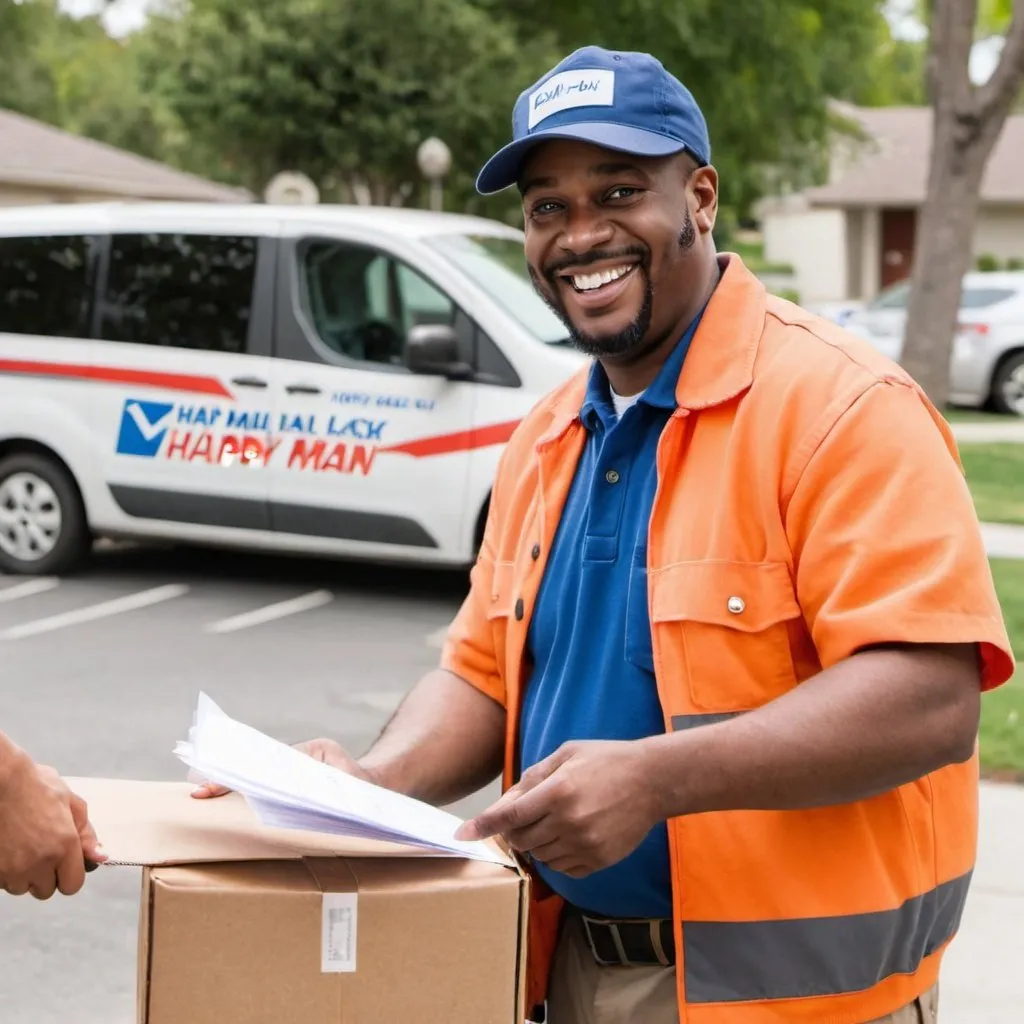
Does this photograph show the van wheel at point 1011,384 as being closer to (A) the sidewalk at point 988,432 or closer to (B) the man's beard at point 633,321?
(A) the sidewalk at point 988,432

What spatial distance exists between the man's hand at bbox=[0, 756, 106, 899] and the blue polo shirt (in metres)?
0.56

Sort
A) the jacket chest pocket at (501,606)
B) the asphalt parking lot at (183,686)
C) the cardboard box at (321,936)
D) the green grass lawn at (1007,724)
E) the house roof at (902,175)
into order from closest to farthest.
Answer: the cardboard box at (321,936) → the jacket chest pocket at (501,606) → the asphalt parking lot at (183,686) → the green grass lawn at (1007,724) → the house roof at (902,175)

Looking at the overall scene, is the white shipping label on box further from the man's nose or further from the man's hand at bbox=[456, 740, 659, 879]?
→ the man's nose

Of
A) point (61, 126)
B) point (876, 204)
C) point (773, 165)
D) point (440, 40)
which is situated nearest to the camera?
point (440, 40)

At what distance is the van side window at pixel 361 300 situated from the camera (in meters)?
8.95

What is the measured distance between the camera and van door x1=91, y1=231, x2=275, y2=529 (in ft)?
29.8

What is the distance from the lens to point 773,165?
108ft

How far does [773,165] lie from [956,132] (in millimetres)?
16103

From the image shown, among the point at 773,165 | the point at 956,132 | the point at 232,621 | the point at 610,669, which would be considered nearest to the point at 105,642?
the point at 232,621

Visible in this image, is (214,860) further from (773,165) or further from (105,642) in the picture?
(773,165)

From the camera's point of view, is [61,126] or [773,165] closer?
[773,165]

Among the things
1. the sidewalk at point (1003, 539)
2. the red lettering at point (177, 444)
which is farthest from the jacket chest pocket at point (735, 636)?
the sidewalk at point (1003, 539)

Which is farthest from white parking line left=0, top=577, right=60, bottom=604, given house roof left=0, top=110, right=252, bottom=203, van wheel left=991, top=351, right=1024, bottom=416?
house roof left=0, top=110, right=252, bottom=203

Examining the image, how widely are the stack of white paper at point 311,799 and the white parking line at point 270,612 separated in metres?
6.61
